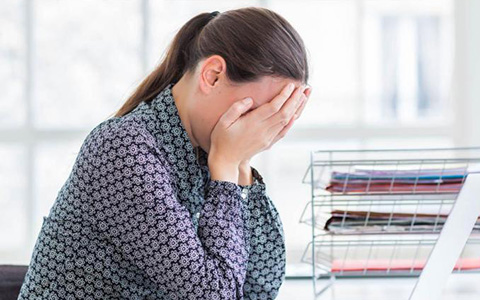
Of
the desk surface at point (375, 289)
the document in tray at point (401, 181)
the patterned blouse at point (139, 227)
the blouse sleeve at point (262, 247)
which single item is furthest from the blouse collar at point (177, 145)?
the desk surface at point (375, 289)

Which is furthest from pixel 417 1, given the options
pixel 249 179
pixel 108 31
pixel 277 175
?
pixel 249 179

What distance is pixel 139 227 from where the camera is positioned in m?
1.38

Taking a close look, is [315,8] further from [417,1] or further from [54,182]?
[54,182]

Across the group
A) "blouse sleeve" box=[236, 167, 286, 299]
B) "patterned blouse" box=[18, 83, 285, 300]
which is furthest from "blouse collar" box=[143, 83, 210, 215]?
"blouse sleeve" box=[236, 167, 286, 299]

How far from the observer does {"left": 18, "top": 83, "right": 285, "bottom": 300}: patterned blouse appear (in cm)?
137

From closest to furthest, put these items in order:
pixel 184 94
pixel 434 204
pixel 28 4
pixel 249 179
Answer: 1. pixel 184 94
2. pixel 249 179
3. pixel 434 204
4. pixel 28 4

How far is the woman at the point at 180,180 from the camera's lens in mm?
1372

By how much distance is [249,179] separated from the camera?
1635 millimetres

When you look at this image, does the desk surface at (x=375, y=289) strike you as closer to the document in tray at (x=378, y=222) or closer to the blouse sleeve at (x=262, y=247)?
the document in tray at (x=378, y=222)

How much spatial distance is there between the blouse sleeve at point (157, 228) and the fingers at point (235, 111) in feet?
0.45

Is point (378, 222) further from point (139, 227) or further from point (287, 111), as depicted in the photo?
point (139, 227)

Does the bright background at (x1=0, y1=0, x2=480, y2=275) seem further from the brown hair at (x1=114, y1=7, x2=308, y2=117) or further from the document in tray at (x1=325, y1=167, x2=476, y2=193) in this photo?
the brown hair at (x1=114, y1=7, x2=308, y2=117)

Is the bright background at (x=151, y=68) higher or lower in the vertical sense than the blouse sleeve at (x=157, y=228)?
higher

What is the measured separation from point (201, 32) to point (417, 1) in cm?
220
